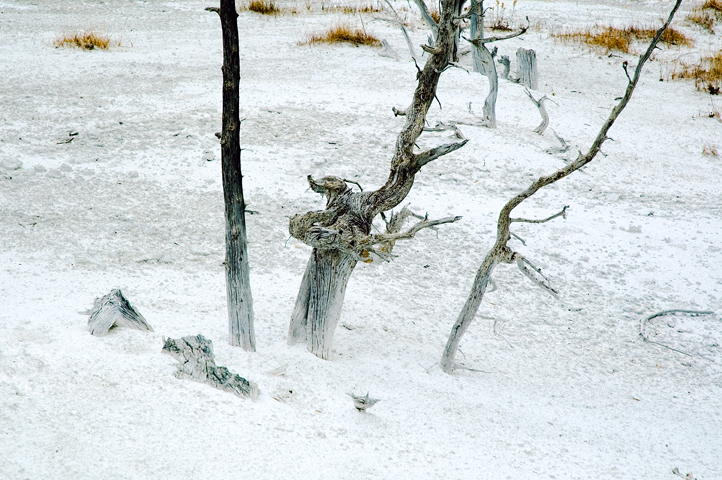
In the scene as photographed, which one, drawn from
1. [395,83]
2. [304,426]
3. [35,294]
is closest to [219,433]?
[304,426]

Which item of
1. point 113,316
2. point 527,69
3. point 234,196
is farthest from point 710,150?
point 113,316

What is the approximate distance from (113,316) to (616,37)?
13.3 m

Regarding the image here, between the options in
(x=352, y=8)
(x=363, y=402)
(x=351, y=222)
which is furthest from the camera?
(x=352, y=8)

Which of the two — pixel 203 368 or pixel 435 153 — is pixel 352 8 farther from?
pixel 203 368

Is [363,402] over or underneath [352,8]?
underneath

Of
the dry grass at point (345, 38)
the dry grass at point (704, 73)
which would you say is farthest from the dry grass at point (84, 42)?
the dry grass at point (704, 73)

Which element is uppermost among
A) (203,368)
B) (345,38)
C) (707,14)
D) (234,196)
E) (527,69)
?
(707,14)

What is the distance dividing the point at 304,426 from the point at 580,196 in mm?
5469

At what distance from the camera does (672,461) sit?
3.72 meters

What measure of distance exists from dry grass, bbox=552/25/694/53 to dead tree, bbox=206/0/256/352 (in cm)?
1191

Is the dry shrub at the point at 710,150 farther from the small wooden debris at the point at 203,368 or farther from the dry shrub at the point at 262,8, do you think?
the dry shrub at the point at 262,8

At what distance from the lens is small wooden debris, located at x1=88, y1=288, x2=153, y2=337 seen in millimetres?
3623

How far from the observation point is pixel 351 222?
3.80m

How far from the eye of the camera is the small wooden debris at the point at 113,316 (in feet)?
11.9
